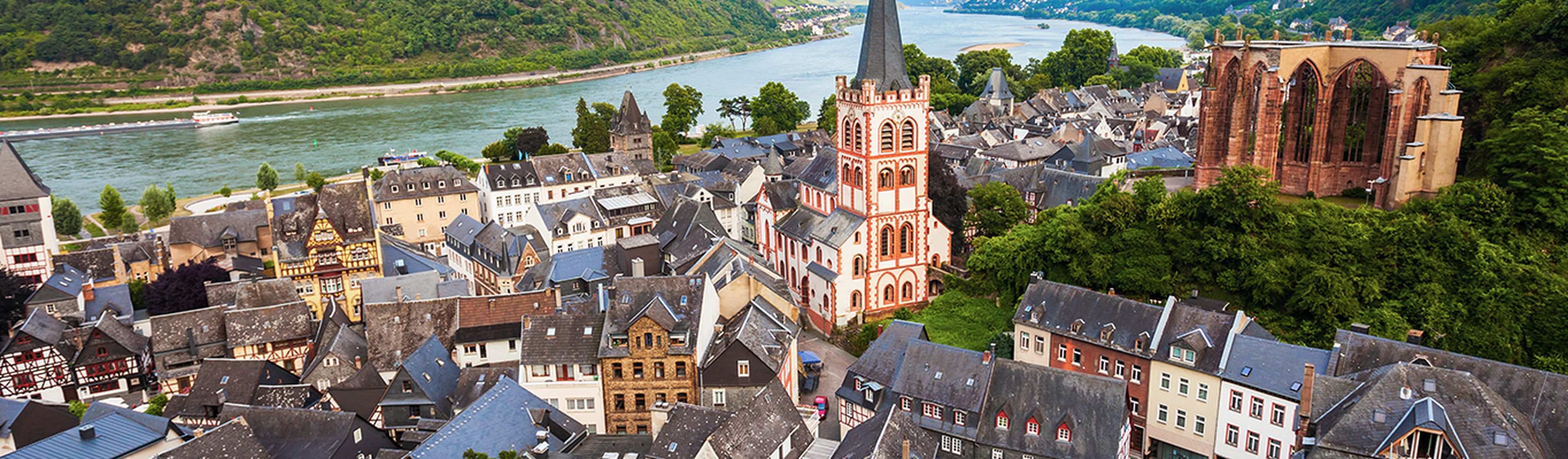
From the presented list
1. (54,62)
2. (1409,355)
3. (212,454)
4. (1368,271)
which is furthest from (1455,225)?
(54,62)

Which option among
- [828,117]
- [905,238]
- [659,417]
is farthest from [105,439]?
[828,117]

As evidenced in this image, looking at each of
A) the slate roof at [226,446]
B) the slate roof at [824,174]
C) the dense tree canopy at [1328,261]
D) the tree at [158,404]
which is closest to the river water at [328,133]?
the tree at [158,404]

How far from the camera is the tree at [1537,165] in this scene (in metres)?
33.0

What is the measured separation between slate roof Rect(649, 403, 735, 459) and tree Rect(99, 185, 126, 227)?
210ft

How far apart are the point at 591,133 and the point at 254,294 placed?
175ft

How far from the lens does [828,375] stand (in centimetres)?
3903

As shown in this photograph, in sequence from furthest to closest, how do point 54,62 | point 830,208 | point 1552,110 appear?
point 54,62
point 830,208
point 1552,110

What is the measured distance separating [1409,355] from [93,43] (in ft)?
566

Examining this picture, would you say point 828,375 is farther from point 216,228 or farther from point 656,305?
point 216,228

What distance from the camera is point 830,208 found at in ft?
156

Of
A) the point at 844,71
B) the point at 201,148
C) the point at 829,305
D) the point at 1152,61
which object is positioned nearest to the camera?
the point at 829,305

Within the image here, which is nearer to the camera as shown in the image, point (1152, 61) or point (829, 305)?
point (829, 305)

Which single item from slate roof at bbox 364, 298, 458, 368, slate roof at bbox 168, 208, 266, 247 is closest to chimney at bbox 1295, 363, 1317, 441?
slate roof at bbox 364, 298, 458, 368

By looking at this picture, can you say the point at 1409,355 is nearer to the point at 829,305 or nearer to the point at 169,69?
the point at 829,305
